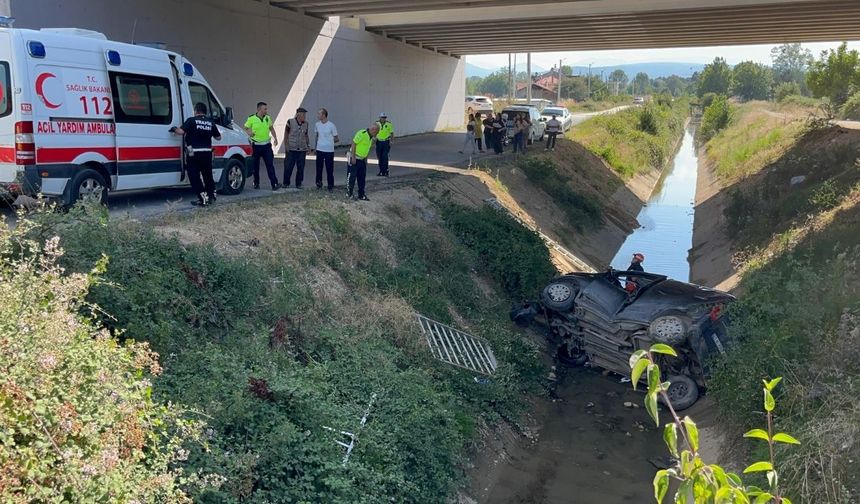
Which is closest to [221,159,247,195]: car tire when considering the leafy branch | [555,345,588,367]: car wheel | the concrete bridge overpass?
the concrete bridge overpass

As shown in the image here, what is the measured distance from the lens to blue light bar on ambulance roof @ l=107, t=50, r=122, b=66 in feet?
32.3

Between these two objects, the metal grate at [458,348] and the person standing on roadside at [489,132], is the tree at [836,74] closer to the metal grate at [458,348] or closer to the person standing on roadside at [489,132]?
the person standing on roadside at [489,132]

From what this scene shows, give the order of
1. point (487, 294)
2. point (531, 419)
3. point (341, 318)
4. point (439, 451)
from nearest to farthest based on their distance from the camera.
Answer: point (439, 451) → point (341, 318) → point (531, 419) → point (487, 294)

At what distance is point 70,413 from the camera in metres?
4.23

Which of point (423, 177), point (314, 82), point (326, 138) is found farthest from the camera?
point (314, 82)

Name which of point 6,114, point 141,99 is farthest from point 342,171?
point 6,114

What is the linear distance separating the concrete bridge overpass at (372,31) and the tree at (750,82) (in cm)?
8574

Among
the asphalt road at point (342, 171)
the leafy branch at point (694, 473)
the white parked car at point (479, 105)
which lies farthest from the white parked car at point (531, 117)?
the leafy branch at point (694, 473)

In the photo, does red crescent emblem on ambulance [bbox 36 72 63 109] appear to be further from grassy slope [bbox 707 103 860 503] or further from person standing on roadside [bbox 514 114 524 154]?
person standing on roadside [bbox 514 114 524 154]

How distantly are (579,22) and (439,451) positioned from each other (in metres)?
21.3

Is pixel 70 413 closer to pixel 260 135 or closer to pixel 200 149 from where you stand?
pixel 200 149

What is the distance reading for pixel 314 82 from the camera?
2388cm

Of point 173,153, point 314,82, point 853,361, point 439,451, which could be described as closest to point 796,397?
point 853,361

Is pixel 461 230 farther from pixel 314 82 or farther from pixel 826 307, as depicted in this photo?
pixel 314 82
